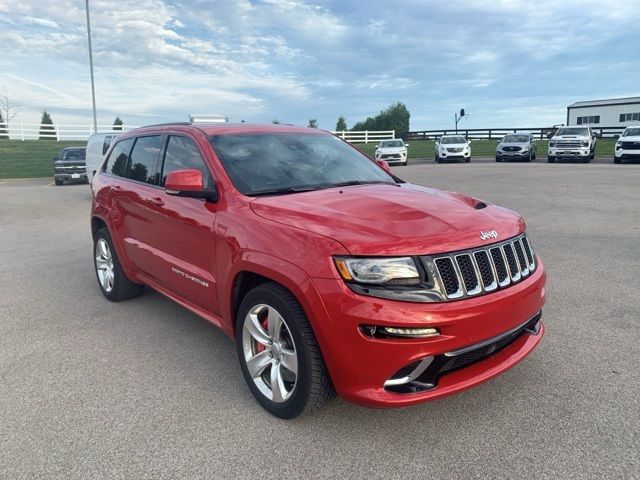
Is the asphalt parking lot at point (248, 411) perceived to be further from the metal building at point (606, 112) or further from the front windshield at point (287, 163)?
the metal building at point (606, 112)

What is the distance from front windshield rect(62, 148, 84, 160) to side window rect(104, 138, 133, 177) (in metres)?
18.7

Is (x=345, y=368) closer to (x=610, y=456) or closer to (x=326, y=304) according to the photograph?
(x=326, y=304)

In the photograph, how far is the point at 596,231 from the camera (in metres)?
8.55


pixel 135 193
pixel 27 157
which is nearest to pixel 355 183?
pixel 135 193

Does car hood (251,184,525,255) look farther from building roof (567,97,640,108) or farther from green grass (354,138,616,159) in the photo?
building roof (567,97,640,108)

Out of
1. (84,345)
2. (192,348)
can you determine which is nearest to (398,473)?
(192,348)

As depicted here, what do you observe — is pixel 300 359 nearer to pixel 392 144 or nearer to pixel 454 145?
pixel 392 144

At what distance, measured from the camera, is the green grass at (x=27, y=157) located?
94.5 ft

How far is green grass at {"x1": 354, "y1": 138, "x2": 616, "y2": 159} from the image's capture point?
113 ft

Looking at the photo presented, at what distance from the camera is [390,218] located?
9.78 ft

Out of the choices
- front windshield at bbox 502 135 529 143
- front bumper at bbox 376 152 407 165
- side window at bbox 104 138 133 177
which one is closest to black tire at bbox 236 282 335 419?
side window at bbox 104 138 133 177

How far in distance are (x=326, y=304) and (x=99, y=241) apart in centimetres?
398

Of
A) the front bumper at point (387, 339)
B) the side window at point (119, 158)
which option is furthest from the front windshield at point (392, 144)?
the front bumper at point (387, 339)

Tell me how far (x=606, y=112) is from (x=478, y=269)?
6558 cm
